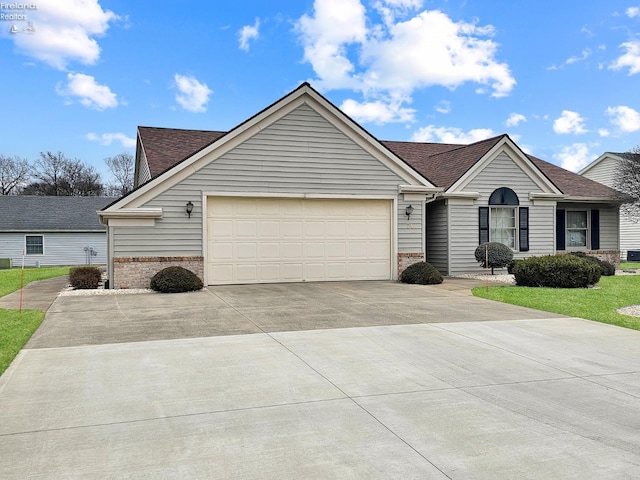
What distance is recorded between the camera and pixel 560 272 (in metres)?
14.8

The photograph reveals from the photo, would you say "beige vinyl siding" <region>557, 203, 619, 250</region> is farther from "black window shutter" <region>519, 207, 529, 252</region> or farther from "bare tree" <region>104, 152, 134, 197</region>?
"bare tree" <region>104, 152, 134, 197</region>

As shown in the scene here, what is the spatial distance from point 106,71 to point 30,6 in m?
8.65

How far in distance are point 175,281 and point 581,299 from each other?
10221 mm

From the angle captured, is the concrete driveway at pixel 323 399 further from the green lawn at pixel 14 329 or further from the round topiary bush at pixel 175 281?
the round topiary bush at pixel 175 281

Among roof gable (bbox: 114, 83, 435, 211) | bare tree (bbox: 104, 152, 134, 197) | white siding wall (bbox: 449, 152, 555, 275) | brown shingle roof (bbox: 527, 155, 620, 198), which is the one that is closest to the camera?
roof gable (bbox: 114, 83, 435, 211)

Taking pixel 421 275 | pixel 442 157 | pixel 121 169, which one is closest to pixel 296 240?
pixel 421 275

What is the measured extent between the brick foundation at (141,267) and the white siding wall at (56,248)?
2271cm

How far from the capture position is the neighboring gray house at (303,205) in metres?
15.1

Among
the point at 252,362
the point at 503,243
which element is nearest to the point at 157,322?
the point at 252,362

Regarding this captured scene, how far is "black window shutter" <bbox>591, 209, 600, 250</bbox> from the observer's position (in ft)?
73.0

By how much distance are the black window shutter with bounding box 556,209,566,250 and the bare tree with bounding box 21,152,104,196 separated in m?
50.6

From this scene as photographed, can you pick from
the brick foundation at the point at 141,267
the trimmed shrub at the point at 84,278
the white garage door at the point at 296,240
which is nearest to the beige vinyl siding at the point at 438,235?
the white garage door at the point at 296,240

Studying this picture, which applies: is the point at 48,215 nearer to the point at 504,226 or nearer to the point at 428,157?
the point at 428,157

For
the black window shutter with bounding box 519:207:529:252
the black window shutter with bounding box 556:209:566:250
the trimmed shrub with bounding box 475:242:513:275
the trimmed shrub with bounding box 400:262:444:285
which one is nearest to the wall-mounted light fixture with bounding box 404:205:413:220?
the trimmed shrub with bounding box 400:262:444:285
